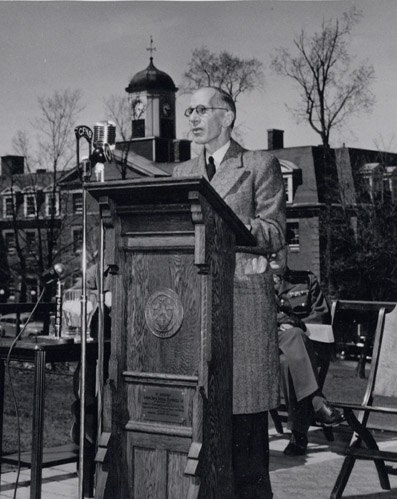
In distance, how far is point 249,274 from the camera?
13.2ft

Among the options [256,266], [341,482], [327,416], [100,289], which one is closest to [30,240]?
[327,416]

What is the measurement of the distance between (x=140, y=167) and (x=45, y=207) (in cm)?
519

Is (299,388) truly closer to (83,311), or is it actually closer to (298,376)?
(298,376)

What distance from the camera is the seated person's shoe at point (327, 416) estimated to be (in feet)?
20.0

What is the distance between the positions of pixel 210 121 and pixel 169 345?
3.64ft

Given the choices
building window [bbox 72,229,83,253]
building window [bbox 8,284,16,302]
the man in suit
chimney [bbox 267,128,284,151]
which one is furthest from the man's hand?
chimney [bbox 267,128,284,151]

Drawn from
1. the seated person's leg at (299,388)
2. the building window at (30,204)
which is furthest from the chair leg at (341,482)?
the building window at (30,204)

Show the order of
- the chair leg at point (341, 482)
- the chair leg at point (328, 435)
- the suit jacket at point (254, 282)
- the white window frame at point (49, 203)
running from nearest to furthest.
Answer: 1. the suit jacket at point (254, 282)
2. the chair leg at point (341, 482)
3. the chair leg at point (328, 435)
4. the white window frame at point (49, 203)

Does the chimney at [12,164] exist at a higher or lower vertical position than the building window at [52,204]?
higher

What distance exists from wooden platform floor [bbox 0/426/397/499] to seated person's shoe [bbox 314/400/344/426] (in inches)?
8.2

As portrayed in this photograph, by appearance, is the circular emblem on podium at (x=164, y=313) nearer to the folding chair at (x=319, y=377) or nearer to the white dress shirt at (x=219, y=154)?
the white dress shirt at (x=219, y=154)

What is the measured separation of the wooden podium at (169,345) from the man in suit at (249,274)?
0.70ft

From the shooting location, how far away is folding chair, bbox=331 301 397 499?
502cm

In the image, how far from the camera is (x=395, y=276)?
3647cm
